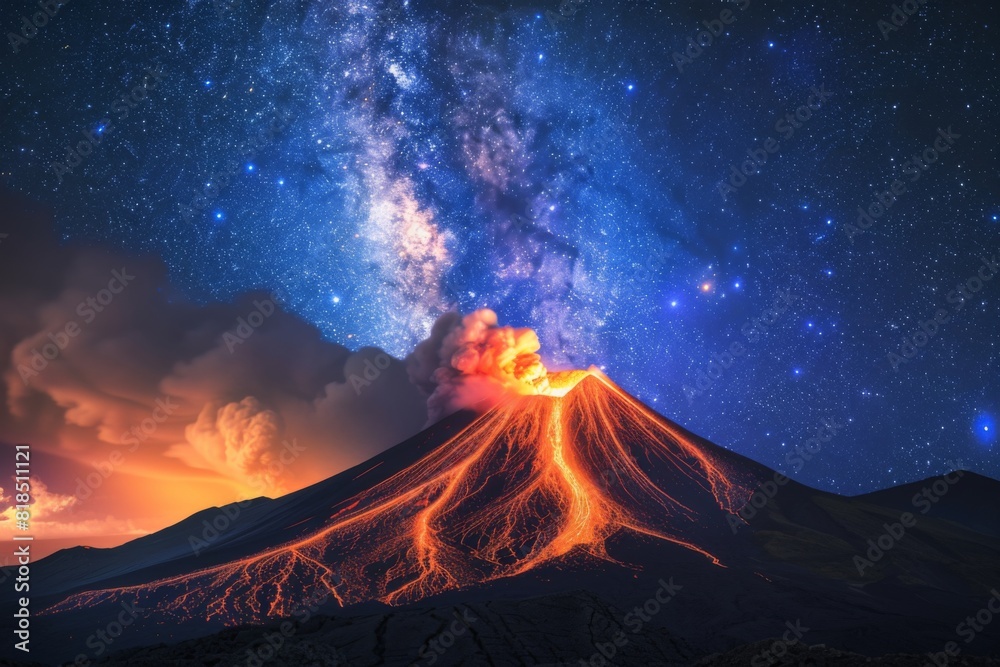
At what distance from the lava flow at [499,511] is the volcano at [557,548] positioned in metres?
0.21

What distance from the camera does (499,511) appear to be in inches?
1956

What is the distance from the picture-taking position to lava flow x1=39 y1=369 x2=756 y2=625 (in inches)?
1462

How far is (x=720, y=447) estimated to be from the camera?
71188mm

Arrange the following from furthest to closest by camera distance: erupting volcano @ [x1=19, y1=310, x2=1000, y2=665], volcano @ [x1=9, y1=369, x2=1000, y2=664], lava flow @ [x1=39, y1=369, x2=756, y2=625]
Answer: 1. lava flow @ [x1=39, y1=369, x2=756, y2=625]
2. volcano @ [x1=9, y1=369, x2=1000, y2=664]
3. erupting volcano @ [x1=19, y1=310, x2=1000, y2=665]

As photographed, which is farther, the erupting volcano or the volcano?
the volcano

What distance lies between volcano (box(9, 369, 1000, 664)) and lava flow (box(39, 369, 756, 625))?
8.3 inches

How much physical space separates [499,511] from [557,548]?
8420 millimetres

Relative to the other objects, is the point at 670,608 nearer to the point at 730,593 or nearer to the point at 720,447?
the point at 730,593

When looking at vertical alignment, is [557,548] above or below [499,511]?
below

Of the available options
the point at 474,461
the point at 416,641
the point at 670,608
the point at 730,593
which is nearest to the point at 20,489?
the point at 416,641

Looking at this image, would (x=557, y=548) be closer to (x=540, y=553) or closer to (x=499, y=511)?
(x=540, y=553)

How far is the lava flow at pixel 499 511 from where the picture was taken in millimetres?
37125

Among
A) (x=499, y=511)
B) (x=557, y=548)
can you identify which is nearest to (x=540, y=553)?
(x=557, y=548)

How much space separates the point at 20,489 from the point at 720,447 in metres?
65.1
